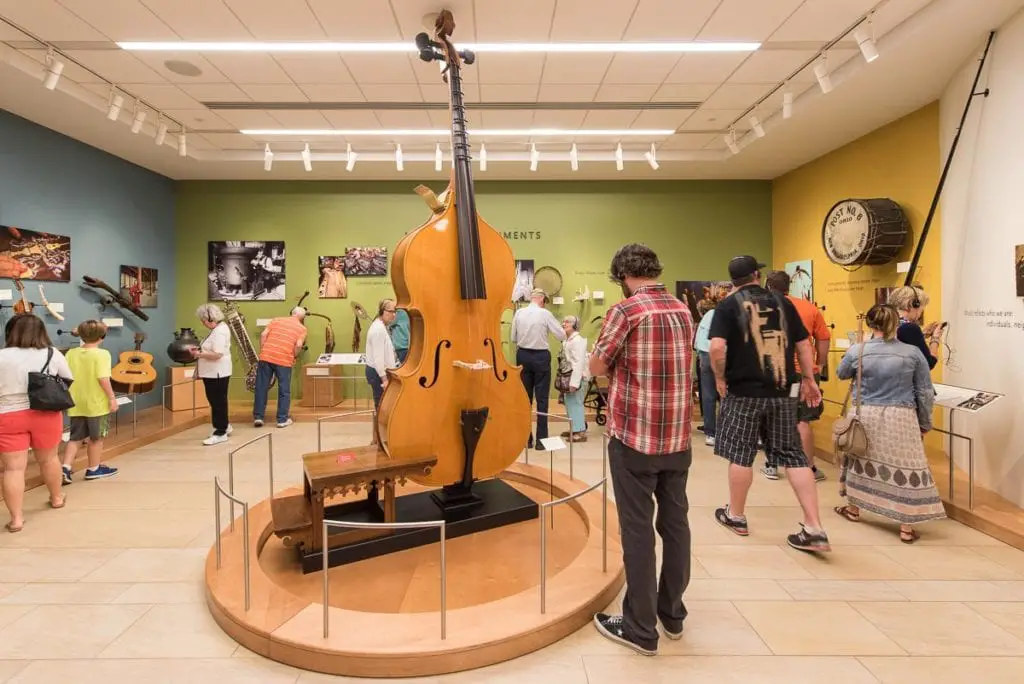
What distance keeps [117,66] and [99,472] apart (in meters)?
3.65

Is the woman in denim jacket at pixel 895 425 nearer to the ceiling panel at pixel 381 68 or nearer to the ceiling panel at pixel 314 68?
the ceiling panel at pixel 381 68

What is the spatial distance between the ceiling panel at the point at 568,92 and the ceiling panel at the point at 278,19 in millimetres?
2139

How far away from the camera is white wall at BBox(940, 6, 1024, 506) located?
144 inches

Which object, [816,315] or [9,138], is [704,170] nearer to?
[816,315]

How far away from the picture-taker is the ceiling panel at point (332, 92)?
4.97 m

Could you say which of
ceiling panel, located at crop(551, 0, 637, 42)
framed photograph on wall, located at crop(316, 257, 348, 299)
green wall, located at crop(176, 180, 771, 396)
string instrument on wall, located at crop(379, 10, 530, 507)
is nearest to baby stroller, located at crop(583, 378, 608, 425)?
green wall, located at crop(176, 180, 771, 396)

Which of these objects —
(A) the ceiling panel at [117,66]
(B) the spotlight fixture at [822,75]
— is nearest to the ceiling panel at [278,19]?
(A) the ceiling panel at [117,66]

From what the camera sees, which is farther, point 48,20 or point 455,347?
point 48,20

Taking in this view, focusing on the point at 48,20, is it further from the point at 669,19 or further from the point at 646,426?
the point at 646,426

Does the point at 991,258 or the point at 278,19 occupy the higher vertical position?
the point at 278,19

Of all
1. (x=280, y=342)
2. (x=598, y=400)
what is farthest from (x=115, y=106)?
(x=598, y=400)

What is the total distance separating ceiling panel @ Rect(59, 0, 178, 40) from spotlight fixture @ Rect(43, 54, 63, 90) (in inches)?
23.0

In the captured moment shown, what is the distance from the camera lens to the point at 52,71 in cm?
421

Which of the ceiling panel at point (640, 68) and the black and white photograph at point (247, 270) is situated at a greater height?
the ceiling panel at point (640, 68)
